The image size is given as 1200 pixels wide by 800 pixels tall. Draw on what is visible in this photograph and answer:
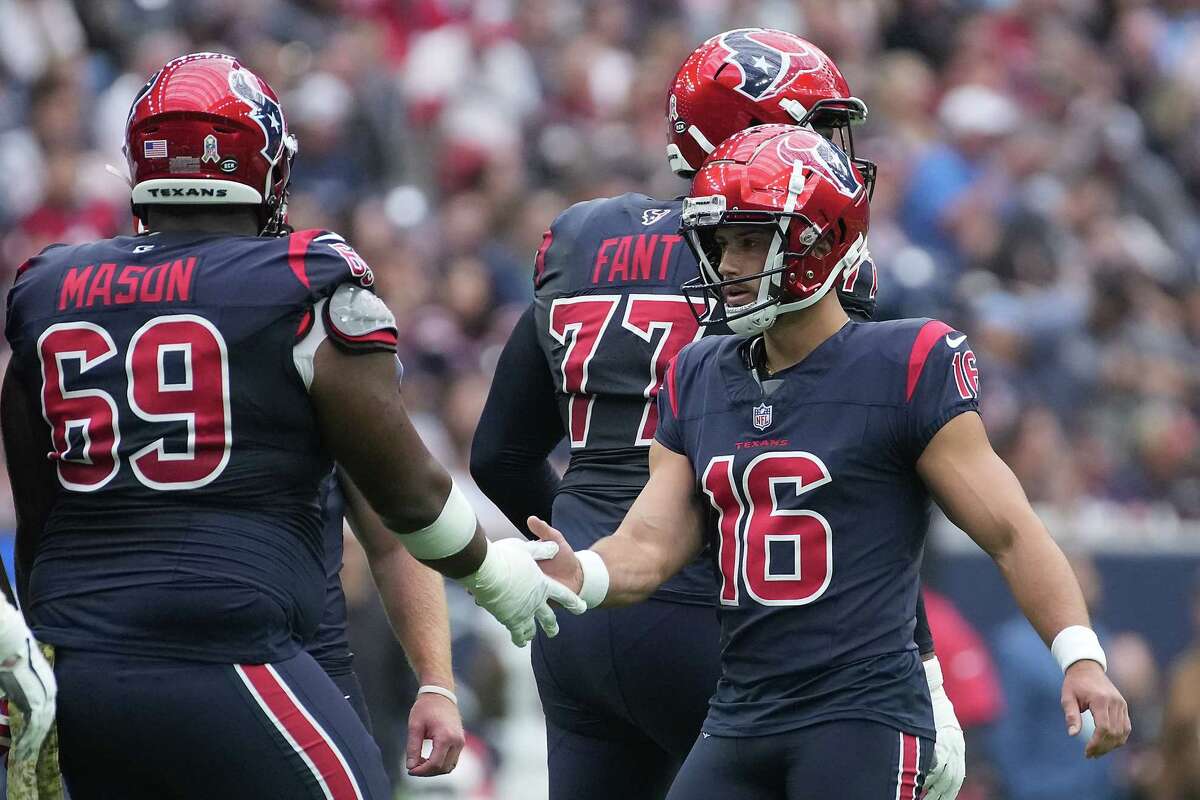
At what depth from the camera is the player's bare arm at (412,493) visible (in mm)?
3705

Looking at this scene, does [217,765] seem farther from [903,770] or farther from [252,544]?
[903,770]

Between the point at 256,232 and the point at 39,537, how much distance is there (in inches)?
28.7

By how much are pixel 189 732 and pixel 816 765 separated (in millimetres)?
1205

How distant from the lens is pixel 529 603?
13.1 feet

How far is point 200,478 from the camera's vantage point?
3.67 meters

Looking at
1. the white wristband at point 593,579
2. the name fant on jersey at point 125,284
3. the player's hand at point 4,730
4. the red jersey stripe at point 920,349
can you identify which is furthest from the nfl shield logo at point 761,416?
the player's hand at point 4,730

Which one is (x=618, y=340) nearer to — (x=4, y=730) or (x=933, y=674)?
(x=933, y=674)

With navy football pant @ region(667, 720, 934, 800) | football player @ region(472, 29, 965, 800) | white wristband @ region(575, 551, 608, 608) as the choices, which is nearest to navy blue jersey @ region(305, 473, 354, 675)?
football player @ region(472, 29, 965, 800)

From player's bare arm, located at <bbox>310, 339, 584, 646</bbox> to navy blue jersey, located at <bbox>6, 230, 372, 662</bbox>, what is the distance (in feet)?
0.24

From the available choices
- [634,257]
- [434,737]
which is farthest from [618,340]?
[434,737]

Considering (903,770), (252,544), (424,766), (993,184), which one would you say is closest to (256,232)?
(252,544)

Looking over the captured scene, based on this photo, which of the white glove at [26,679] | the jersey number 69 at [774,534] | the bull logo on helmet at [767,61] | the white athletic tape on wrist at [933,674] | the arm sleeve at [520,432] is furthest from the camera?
the arm sleeve at [520,432]

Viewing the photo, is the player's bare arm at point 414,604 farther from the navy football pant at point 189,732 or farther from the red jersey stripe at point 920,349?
the red jersey stripe at point 920,349

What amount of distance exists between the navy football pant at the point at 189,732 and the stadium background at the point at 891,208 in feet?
14.1
